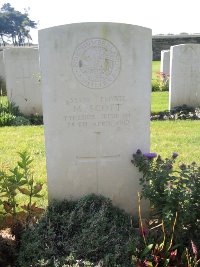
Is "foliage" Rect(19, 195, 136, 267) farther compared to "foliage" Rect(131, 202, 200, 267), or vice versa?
"foliage" Rect(19, 195, 136, 267)

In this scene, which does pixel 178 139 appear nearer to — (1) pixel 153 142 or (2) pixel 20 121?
(1) pixel 153 142

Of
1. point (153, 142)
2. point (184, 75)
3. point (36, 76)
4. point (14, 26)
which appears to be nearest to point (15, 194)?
point (153, 142)

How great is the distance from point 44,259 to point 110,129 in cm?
119

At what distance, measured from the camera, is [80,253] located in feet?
8.36

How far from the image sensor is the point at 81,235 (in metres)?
2.66

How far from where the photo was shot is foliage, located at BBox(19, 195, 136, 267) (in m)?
2.52

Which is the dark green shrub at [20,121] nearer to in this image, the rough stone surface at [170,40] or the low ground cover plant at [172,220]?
the low ground cover plant at [172,220]

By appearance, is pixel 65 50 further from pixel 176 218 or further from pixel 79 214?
pixel 176 218

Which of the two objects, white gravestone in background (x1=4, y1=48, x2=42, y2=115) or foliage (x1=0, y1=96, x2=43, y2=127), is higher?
white gravestone in background (x1=4, y1=48, x2=42, y2=115)

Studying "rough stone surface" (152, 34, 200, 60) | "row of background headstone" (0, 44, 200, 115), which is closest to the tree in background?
"rough stone surface" (152, 34, 200, 60)

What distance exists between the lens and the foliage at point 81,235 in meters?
2.52

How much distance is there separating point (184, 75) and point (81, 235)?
21.7 ft

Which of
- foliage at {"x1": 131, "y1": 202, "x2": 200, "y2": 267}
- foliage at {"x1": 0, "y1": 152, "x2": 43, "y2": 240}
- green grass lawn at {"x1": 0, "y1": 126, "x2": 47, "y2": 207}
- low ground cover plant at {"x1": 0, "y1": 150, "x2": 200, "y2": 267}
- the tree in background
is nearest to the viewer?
foliage at {"x1": 131, "y1": 202, "x2": 200, "y2": 267}

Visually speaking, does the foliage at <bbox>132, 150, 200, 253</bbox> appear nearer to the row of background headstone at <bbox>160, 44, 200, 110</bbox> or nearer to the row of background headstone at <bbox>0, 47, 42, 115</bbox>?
the row of background headstone at <bbox>160, 44, 200, 110</bbox>
